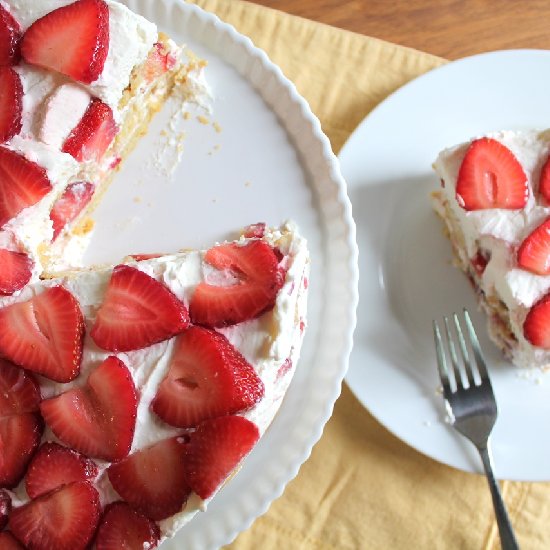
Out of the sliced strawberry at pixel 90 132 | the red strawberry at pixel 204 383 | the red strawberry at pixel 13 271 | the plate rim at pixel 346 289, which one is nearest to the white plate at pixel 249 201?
the plate rim at pixel 346 289

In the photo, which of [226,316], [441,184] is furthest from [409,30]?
[226,316]

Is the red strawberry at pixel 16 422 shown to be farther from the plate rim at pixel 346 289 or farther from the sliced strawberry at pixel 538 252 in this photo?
the sliced strawberry at pixel 538 252

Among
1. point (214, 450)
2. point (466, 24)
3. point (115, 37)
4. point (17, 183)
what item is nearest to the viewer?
point (214, 450)

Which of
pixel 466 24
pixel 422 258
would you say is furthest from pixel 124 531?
pixel 466 24

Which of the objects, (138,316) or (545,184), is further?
(545,184)

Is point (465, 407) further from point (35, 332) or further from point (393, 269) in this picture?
point (35, 332)

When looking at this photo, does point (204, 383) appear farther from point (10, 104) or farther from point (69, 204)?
point (10, 104)
